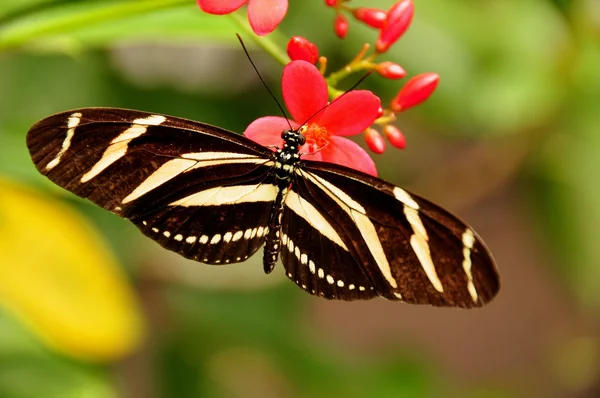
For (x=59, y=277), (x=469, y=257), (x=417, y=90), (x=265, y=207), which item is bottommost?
(x=469, y=257)

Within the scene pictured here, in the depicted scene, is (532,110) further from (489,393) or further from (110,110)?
(110,110)

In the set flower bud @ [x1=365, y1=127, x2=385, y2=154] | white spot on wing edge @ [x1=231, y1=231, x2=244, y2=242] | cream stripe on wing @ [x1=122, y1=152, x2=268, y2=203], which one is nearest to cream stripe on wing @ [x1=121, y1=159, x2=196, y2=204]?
cream stripe on wing @ [x1=122, y1=152, x2=268, y2=203]

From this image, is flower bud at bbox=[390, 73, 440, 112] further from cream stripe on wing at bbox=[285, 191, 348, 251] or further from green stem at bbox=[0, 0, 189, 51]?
green stem at bbox=[0, 0, 189, 51]

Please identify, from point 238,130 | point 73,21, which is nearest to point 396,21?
point 73,21

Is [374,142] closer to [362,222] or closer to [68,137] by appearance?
[362,222]

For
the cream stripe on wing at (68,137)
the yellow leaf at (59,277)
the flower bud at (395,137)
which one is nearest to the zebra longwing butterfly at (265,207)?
the cream stripe on wing at (68,137)

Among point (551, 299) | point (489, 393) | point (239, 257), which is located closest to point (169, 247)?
point (239, 257)
